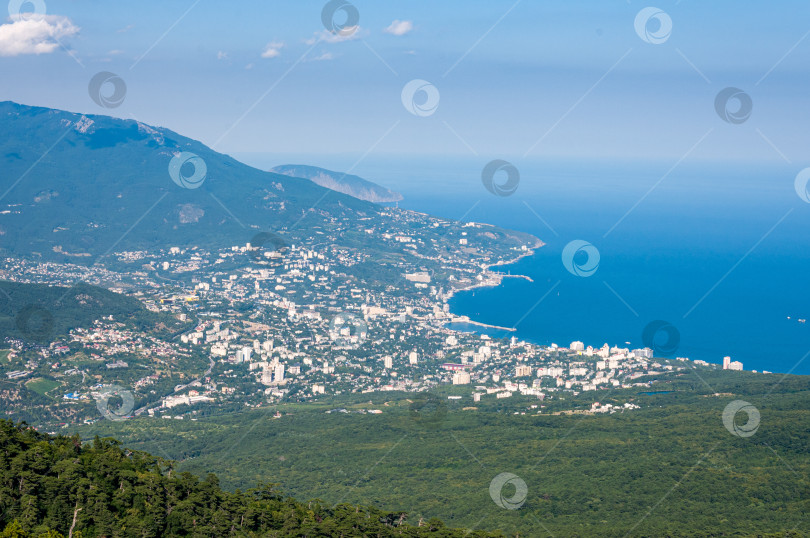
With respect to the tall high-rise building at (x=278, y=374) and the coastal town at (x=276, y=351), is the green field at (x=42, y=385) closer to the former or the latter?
the coastal town at (x=276, y=351)

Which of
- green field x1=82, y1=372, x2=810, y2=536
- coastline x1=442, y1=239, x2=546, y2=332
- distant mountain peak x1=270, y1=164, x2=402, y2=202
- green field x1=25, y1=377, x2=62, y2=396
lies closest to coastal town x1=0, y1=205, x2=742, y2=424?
green field x1=25, y1=377, x2=62, y2=396

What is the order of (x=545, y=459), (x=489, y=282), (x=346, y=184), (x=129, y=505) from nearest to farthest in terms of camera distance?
(x=129, y=505), (x=545, y=459), (x=489, y=282), (x=346, y=184)

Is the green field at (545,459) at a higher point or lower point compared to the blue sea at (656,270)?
lower

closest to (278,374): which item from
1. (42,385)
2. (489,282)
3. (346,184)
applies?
(42,385)

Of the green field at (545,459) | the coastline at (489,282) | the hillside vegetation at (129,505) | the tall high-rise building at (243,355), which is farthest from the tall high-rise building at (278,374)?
the hillside vegetation at (129,505)

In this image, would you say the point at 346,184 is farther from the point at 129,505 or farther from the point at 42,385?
the point at 129,505
